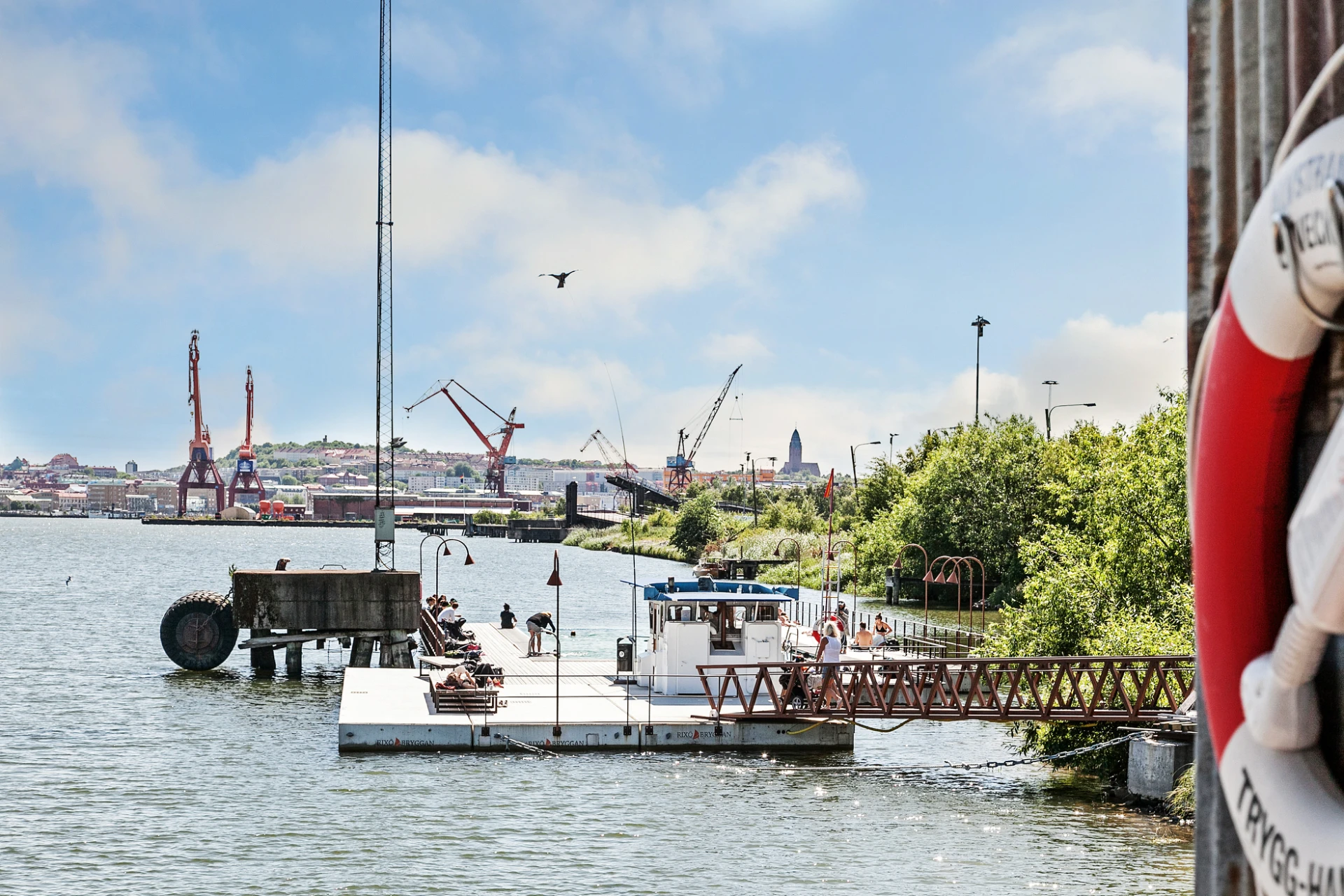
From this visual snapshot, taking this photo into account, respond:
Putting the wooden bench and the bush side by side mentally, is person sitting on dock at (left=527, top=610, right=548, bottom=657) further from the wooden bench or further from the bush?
the bush

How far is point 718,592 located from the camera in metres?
31.1

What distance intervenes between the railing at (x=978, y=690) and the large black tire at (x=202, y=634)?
19614 millimetres

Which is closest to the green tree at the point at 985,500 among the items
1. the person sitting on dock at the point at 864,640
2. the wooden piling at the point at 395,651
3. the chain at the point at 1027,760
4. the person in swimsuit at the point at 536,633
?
the person sitting on dock at the point at 864,640

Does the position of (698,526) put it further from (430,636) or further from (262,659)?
(430,636)

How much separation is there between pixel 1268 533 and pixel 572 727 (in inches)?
909

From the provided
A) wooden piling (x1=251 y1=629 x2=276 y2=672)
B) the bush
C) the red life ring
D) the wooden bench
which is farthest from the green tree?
the red life ring

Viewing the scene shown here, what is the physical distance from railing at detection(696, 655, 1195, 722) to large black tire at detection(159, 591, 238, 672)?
Result: 64.3 ft

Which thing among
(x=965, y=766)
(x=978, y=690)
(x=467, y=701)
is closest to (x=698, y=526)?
(x=467, y=701)

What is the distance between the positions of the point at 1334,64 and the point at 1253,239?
64cm

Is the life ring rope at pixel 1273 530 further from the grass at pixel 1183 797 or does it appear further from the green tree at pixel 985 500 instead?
the green tree at pixel 985 500

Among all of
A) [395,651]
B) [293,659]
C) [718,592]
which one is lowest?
[293,659]

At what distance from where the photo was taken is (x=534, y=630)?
129 feet

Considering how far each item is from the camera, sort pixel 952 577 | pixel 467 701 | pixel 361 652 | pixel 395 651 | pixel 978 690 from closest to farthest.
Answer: pixel 978 690, pixel 467 701, pixel 395 651, pixel 361 652, pixel 952 577

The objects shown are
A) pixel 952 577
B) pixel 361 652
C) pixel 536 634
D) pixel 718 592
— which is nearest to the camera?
pixel 718 592
